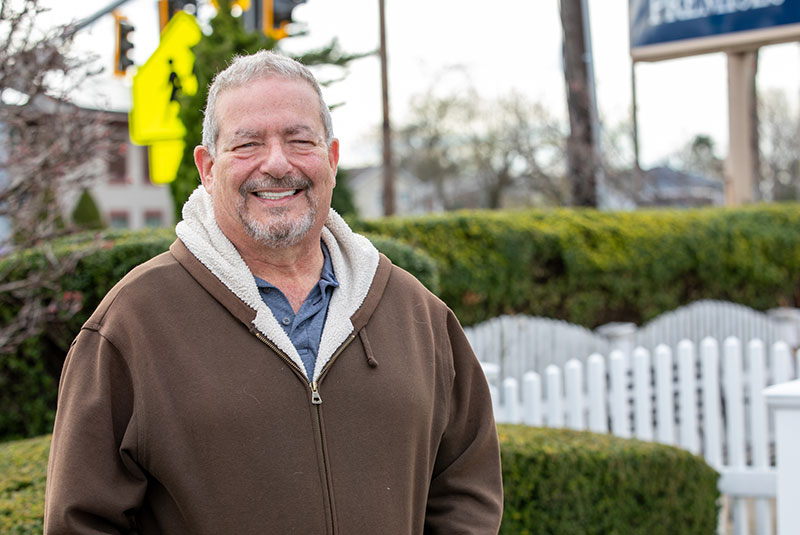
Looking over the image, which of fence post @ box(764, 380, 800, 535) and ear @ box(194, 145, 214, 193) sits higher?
ear @ box(194, 145, 214, 193)

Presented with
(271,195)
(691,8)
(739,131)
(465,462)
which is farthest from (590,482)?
(739,131)

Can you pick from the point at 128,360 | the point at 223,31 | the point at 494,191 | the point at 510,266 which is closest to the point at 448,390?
the point at 128,360

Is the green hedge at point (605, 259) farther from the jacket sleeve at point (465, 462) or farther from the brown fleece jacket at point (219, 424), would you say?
the brown fleece jacket at point (219, 424)

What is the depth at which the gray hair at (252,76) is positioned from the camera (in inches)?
79.8

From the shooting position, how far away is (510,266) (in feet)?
27.5

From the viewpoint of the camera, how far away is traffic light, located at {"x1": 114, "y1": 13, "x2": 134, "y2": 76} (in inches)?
480

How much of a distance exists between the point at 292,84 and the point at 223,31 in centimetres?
508

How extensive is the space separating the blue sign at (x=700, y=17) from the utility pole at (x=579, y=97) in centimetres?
160

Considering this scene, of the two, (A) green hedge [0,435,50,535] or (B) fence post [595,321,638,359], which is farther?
(B) fence post [595,321,638,359]

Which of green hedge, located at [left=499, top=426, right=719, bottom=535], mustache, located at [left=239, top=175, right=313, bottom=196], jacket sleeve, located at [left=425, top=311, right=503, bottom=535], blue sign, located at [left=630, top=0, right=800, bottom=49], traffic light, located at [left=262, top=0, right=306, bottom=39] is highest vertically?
blue sign, located at [left=630, top=0, right=800, bottom=49]

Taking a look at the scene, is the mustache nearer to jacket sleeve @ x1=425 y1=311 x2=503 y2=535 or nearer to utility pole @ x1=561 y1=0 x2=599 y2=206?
jacket sleeve @ x1=425 y1=311 x2=503 y2=535

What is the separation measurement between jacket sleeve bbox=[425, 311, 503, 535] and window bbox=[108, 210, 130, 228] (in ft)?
119

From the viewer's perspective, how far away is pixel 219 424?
186cm

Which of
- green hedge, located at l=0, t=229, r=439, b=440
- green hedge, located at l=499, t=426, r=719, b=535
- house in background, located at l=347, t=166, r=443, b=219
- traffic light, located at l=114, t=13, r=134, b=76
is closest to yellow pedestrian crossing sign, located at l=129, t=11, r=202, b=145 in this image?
traffic light, located at l=114, t=13, r=134, b=76
